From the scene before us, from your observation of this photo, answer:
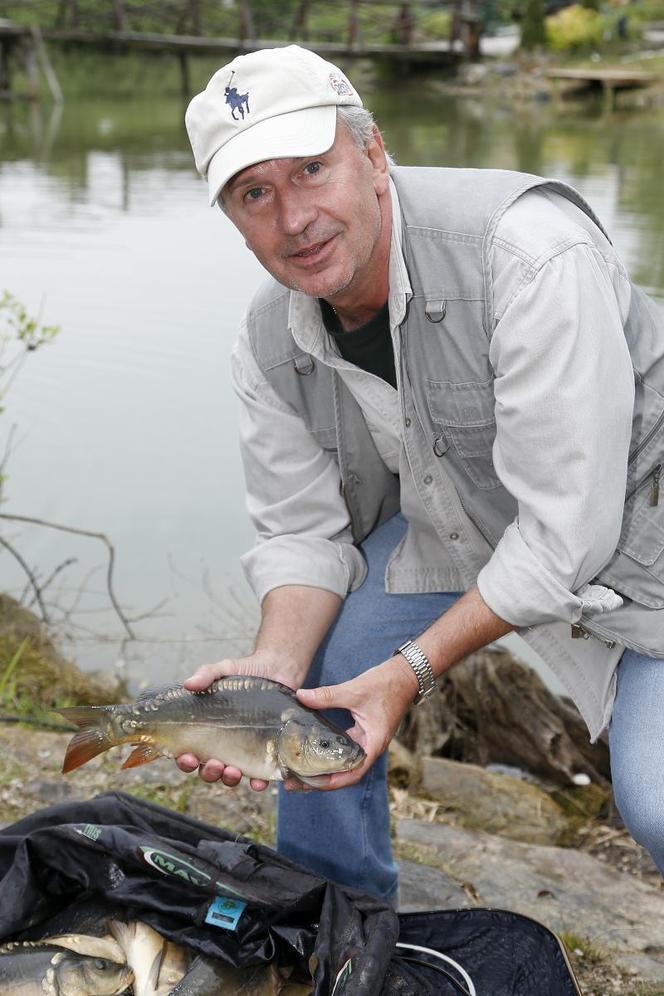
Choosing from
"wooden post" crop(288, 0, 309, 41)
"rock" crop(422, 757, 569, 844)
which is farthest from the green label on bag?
"wooden post" crop(288, 0, 309, 41)

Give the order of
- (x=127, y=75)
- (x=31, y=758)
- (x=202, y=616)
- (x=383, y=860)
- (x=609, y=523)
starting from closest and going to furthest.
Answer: (x=609, y=523) → (x=383, y=860) → (x=31, y=758) → (x=202, y=616) → (x=127, y=75)

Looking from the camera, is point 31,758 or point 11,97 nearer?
point 31,758

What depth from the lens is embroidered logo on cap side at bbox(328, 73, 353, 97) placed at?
264 cm

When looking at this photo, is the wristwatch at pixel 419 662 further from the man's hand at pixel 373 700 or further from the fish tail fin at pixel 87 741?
the fish tail fin at pixel 87 741

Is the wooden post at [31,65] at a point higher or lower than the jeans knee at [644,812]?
lower

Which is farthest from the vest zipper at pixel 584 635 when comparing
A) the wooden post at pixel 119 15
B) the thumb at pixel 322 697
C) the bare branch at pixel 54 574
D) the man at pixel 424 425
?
the wooden post at pixel 119 15

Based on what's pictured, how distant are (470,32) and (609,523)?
31.7m

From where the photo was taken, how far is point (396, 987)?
8.52 ft

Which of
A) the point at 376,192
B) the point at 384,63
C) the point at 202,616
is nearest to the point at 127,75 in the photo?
the point at 384,63

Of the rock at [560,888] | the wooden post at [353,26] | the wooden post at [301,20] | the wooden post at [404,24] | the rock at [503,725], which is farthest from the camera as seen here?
the wooden post at [404,24]

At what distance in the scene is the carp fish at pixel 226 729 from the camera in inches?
101

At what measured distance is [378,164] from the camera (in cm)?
278

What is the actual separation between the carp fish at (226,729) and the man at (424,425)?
0.18 ft

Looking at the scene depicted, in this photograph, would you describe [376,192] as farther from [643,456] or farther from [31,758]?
[31,758]
